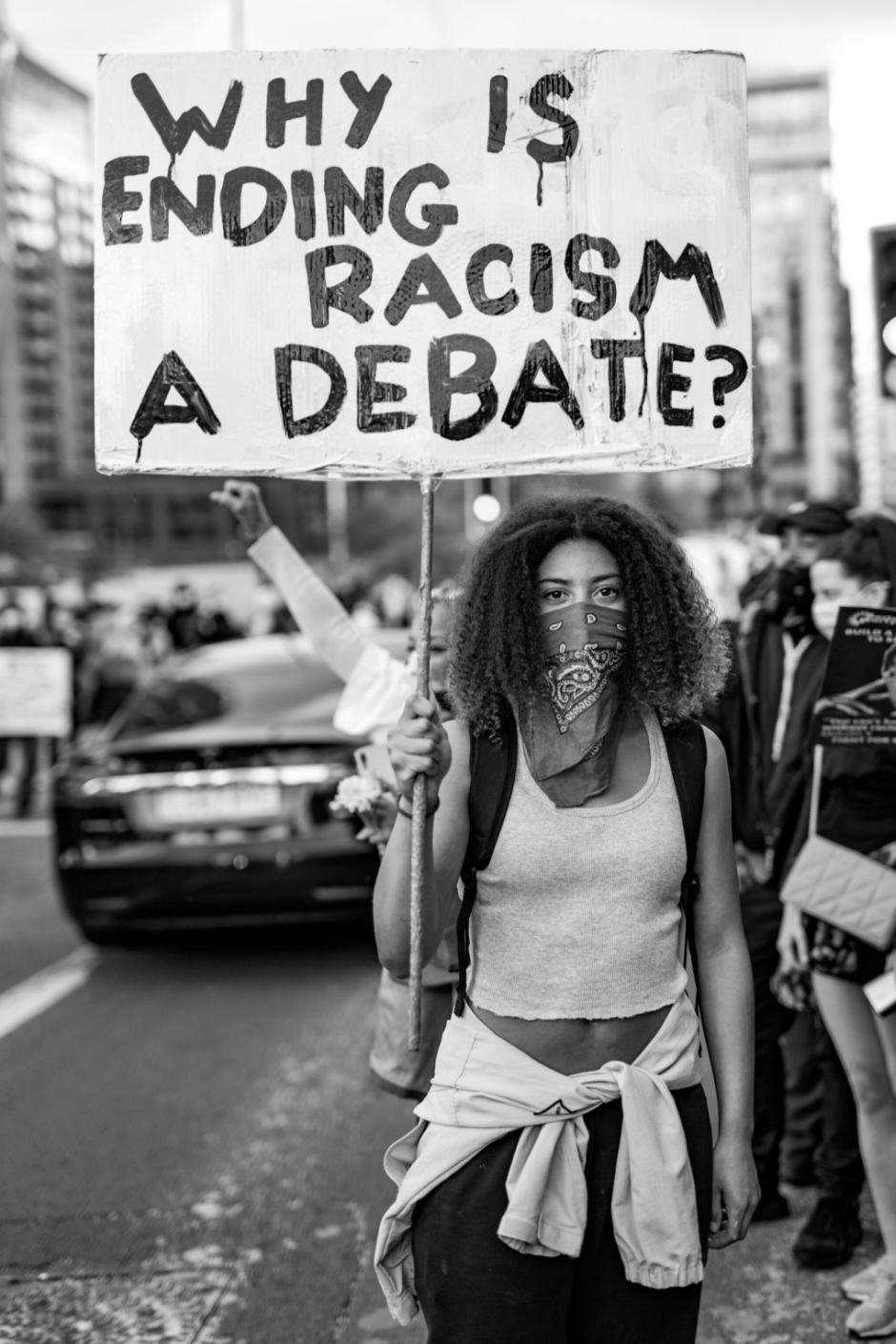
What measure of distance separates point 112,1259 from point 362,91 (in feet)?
10.5

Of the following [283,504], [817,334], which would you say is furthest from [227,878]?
[817,334]

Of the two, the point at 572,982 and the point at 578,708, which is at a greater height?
the point at 578,708

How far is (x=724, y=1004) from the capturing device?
2.67 metres

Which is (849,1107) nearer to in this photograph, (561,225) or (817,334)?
(561,225)

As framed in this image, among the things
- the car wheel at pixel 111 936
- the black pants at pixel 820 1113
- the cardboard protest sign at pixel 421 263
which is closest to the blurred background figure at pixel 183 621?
the car wheel at pixel 111 936

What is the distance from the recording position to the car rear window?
8086 mm

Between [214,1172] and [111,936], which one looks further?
[111,936]

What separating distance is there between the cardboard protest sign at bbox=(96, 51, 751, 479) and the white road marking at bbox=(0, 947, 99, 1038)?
469cm

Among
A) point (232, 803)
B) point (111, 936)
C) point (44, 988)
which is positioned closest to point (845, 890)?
point (232, 803)

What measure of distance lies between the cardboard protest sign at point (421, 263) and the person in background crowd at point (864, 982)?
1505 mm

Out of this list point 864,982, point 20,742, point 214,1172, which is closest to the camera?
point 864,982

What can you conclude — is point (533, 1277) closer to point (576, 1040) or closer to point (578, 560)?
point (576, 1040)

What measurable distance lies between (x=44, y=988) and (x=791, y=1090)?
4.04m

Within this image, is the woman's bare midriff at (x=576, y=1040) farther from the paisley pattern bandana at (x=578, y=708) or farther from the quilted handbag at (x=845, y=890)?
the quilted handbag at (x=845, y=890)
